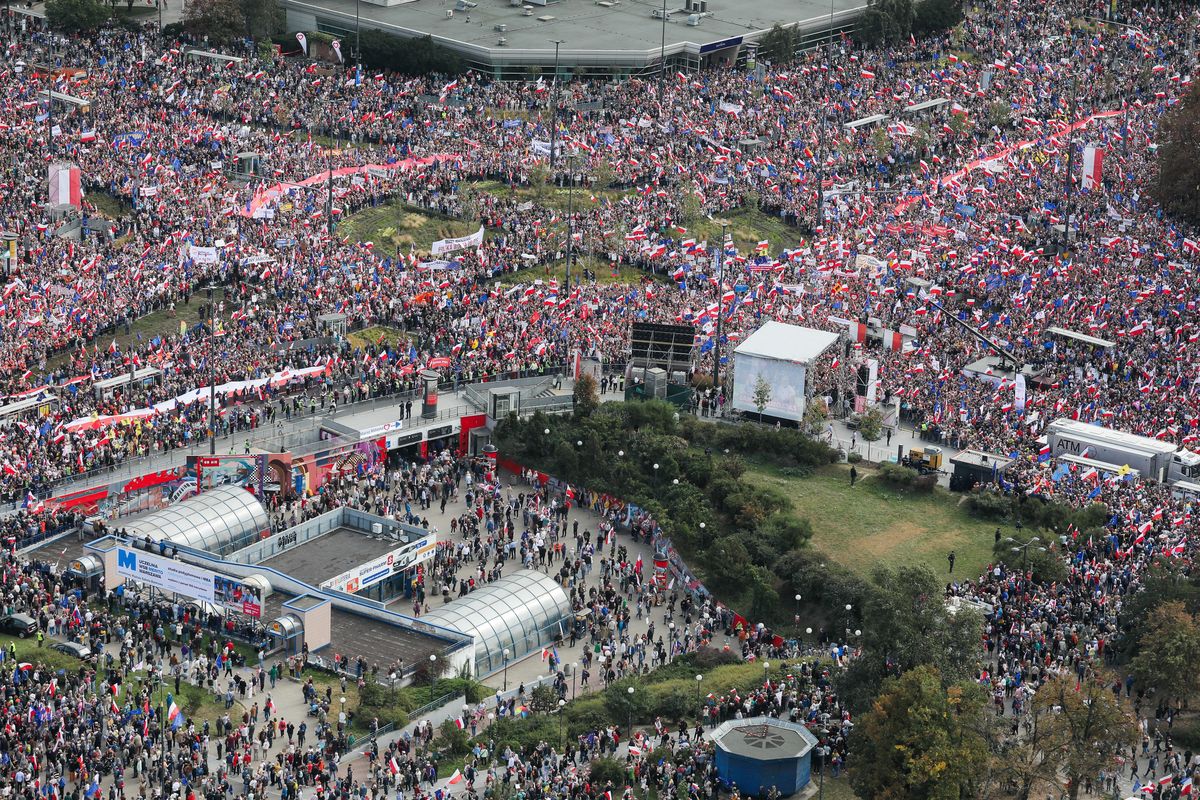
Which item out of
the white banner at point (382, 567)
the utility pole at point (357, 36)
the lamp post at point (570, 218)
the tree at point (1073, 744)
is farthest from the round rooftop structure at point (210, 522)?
the utility pole at point (357, 36)

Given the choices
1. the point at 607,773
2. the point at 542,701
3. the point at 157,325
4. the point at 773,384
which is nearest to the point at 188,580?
the point at 542,701

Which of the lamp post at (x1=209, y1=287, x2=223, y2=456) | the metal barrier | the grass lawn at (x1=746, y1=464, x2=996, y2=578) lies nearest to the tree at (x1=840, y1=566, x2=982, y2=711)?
the grass lawn at (x1=746, y1=464, x2=996, y2=578)

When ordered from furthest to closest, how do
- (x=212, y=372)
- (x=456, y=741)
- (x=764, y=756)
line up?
(x=212, y=372)
(x=456, y=741)
(x=764, y=756)

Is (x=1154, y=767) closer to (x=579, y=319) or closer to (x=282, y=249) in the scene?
(x=579, y=319)

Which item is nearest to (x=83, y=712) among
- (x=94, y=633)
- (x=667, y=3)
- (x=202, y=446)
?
(x=94, y=633)

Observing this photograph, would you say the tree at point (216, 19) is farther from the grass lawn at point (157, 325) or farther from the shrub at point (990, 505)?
the shrub at point (990, 505)

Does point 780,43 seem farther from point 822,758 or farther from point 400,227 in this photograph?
point 822,758
